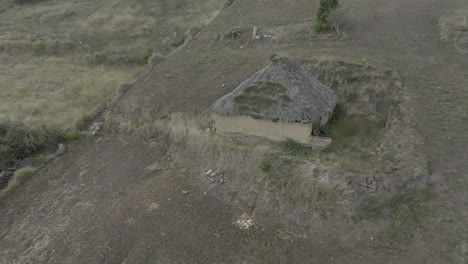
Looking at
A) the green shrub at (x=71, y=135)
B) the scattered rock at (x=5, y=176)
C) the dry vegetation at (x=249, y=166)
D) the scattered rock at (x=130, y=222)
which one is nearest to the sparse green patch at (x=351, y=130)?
the dry vegetation at (x=249, y=166)

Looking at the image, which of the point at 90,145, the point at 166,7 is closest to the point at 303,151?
the point at 90,145

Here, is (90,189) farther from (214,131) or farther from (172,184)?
(214,131)

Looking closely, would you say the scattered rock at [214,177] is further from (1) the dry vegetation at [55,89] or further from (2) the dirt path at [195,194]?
(1) the dry vegetation at [55,89]

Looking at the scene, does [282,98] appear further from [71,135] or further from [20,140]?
[20,140]

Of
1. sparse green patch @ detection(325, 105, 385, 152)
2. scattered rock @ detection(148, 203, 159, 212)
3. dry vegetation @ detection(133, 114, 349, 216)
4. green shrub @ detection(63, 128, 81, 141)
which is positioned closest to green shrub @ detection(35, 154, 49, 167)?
green shrub @ detection(63, 128, 81, 141)

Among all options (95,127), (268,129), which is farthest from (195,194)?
(95,127)

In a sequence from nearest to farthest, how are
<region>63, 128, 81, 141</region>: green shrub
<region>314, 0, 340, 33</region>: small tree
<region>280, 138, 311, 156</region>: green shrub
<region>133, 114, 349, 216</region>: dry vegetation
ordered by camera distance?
1. <region>133, 114, 349, 216</region>: dry vegetation
2. <region>280, 138, 311, 156</region>: green shrub
3. <region>63, 128, 81, 141</region>: green shrub
4. <region>314, 0, 340, 33</region>: small tree

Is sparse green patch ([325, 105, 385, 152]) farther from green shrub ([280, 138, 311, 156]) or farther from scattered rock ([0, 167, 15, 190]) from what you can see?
scattered rock ([0, 167, 15, 190])
